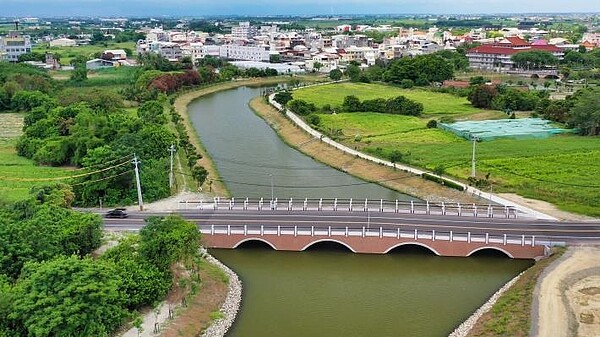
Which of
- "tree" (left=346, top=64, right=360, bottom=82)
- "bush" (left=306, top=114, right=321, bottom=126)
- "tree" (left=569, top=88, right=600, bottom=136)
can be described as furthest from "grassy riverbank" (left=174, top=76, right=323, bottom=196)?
"tree" (left=569, top=88, right=600, bottom=136)

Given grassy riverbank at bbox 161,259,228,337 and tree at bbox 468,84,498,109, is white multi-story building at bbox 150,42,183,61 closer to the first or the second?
tree at bbox 468,84,498,109

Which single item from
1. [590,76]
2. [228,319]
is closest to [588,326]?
[228,319]

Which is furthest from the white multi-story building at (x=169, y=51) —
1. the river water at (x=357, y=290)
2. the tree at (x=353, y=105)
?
the river water at (x=357, y=290)

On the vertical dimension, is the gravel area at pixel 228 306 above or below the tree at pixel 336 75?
below

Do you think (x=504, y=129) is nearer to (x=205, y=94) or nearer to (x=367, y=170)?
(x=367, y=170)

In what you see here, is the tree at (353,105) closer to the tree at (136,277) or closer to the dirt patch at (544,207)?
the dirt patch at (544,207)

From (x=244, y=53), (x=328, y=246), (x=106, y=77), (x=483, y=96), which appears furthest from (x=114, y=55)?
(x=328, y=246)

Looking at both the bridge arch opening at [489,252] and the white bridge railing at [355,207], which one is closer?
the bridge arch opening at [489,252]
